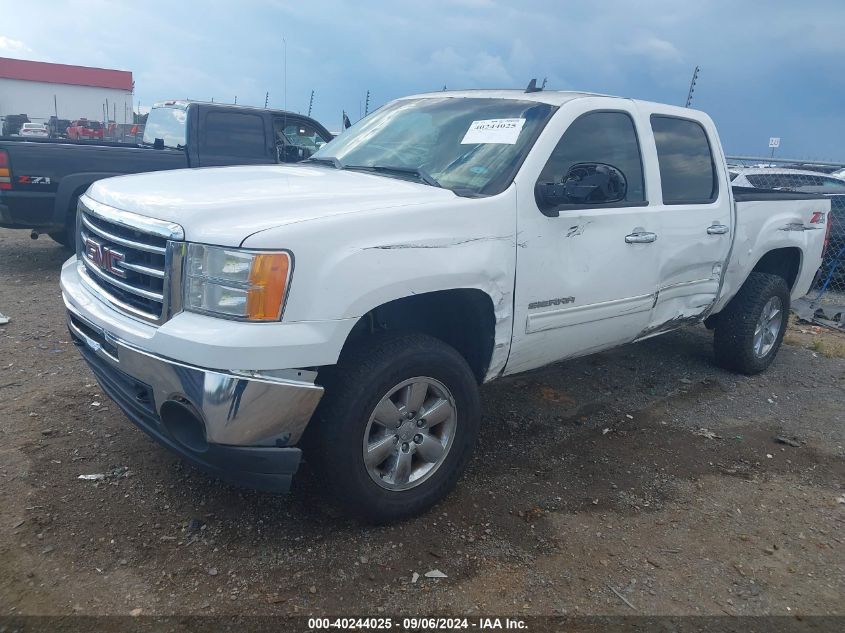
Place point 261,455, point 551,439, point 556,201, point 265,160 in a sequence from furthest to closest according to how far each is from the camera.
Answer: point 265,160 → point 551,439 → point 556,201 → point 261,455

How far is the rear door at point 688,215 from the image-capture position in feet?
13.2

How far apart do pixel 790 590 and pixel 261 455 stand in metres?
2.23

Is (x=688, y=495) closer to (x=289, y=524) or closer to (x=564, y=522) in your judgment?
(x=564, y=522)

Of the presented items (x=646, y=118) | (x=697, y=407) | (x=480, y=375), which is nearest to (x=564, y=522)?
(x=480, y=375)

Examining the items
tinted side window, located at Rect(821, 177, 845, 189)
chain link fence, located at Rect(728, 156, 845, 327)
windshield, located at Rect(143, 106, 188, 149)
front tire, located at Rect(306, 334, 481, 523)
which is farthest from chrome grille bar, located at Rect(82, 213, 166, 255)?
tinted side window, located at Rect(821, 177, 845, 189)

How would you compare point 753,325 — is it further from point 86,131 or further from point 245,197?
point 86,131

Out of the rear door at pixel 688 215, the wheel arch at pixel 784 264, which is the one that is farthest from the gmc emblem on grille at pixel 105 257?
the wheel arch at pixel 784 264

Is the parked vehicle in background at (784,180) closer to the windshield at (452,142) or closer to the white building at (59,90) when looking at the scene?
the windshield at (452,142)

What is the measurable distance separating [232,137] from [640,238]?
600 cm

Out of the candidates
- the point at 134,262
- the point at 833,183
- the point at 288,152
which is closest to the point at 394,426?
the point at 134,262

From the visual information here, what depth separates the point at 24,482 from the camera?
3070 millimetres

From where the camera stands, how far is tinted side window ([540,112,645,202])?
343 centimetres

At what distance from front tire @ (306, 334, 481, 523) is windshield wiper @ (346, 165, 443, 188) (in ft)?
2.74

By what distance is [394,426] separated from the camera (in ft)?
9.22
